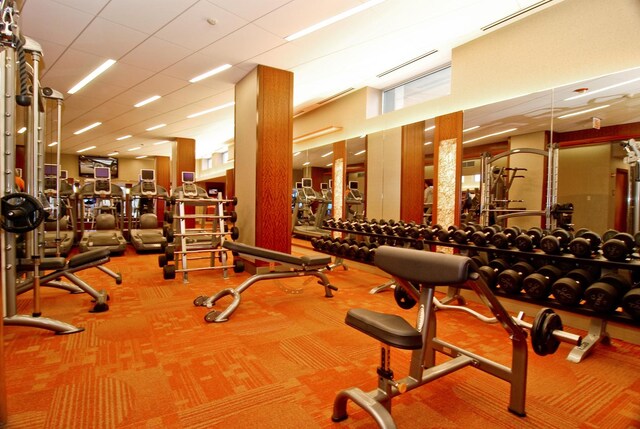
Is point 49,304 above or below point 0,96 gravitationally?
below

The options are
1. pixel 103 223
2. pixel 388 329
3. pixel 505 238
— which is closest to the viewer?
pixel 388 329

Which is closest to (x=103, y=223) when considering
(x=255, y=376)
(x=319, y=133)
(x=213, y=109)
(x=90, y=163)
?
(x=213, y=109)

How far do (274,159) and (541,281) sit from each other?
3.40 meters

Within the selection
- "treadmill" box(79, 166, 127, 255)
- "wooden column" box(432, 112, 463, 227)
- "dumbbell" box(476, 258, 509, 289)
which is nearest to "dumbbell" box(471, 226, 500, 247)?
"dumbbell" box(476, 258, 509, 289)

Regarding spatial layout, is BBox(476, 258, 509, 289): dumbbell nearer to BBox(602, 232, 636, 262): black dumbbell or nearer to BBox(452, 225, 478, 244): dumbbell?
BBox(452, 225, 478, 244): dumbbell

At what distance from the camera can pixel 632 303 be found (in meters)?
2.18

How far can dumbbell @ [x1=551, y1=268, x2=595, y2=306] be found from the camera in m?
2.47

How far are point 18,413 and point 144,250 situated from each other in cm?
512

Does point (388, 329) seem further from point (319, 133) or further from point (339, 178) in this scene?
point (319, 133)

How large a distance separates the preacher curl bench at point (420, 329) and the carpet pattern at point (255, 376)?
179mm

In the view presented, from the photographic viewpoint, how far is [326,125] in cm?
693

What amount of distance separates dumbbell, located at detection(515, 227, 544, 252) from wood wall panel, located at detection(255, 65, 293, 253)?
293 centimetres

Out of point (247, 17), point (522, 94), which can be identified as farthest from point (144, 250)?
point (522, 94)

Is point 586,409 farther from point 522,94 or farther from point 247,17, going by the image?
point 247,17
